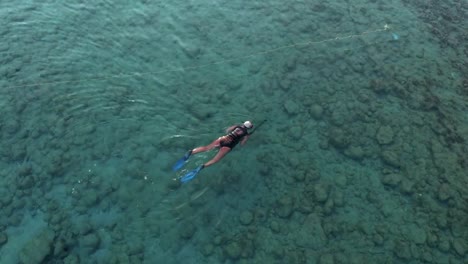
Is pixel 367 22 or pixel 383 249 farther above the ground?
pixel 367 22

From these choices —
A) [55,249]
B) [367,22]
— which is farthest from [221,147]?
[367,22]

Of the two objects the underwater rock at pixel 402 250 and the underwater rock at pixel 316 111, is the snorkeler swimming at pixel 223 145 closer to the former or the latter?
the underwater rock at pixel 316 111

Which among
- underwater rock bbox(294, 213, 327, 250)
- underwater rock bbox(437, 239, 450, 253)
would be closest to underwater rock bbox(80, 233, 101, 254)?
underwater rock bbox(294, 213, 327, 250)

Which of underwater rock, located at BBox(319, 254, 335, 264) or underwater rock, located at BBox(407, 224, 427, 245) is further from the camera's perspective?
underwater rock, located at BBox(407, 224, 427, 245)

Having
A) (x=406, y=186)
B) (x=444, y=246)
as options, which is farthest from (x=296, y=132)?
(x=444, y=246)

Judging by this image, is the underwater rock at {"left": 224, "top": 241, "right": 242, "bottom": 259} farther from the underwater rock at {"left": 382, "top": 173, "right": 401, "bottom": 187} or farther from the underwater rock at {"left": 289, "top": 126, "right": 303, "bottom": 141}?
the underwater rock at {"left": 382, "top": 173, "right": 401, "bottom": 187}

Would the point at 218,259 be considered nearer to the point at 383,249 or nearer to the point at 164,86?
the point at 383,249

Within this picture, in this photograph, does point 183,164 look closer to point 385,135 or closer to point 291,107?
point 291,107
